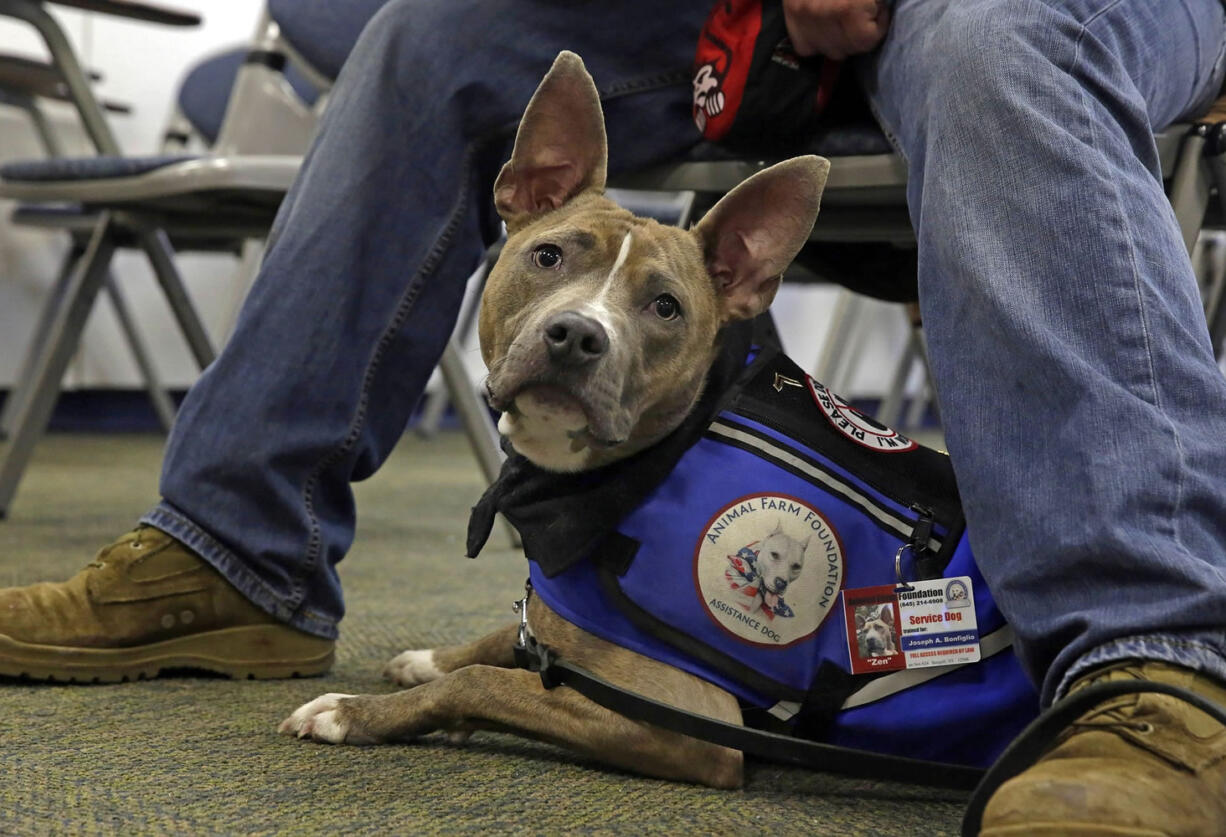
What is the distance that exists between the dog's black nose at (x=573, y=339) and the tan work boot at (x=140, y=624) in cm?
58

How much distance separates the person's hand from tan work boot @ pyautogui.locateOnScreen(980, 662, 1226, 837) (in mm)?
803

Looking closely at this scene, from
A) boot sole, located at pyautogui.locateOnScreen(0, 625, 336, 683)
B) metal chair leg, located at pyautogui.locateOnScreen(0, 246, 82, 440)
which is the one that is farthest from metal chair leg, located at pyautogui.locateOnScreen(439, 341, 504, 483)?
metal chair leg, located at pyautogui.locateOnScreen(0, 246, 82, 440)

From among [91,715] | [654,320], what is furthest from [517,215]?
[91,715]

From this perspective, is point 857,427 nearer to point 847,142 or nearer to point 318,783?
point 847,142

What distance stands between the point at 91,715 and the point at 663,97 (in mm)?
1072

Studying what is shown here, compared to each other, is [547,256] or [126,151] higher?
[547,256]

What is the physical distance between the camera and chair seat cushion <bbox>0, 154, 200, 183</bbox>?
236 cm

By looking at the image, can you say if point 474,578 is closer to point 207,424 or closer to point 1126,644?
point 207,424

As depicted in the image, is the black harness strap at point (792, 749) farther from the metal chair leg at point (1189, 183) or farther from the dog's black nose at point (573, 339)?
the metal chair leg at point (1189, 183)

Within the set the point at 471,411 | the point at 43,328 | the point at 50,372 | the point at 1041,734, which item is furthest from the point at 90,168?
the point at 43,328

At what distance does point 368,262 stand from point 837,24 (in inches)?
25.4

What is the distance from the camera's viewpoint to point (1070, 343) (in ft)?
3.43

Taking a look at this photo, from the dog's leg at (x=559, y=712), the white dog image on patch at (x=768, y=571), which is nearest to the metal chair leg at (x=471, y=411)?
the dog's leg at (x=559, y=712)

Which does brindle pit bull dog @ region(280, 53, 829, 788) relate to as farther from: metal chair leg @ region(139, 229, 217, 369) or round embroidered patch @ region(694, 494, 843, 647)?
metal chair leg @ region(139, 229, 217, 369)
